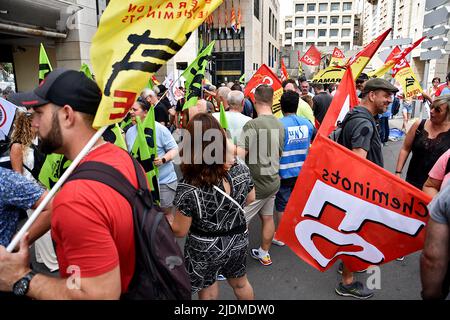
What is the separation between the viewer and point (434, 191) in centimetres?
235

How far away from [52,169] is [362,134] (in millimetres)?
3115

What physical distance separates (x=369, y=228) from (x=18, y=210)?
219 cm

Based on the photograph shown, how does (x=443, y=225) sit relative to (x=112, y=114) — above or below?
below

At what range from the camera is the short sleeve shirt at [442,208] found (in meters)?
1.65

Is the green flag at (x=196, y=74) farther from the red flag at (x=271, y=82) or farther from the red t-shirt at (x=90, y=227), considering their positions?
the red t-shirt at (x=90, y=227)

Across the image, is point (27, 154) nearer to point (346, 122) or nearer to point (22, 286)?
point (22, 286)

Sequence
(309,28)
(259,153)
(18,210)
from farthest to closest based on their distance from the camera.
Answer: (309,28) → (259,153) → (18,210)

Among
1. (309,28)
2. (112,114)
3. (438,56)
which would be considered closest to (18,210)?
(112,114)

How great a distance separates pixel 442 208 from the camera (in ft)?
5.49

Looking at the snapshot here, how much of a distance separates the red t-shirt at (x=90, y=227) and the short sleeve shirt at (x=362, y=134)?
2.62m

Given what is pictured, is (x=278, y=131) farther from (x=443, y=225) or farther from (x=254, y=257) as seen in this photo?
(x=443, y=225)

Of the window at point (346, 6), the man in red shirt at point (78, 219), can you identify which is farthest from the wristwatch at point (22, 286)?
the window at point (346, 6)

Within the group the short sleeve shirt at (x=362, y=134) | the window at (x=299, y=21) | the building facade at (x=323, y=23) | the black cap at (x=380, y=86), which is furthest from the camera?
the window at (x=299, y=21)

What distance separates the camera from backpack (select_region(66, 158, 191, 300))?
1.42m
